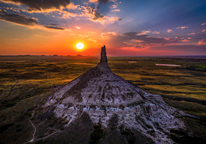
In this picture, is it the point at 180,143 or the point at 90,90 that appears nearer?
the point at 180,143

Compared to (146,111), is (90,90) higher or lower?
higher

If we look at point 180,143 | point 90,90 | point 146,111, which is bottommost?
point 180,143

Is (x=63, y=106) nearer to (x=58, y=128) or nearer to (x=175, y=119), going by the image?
(x=58, y=128)

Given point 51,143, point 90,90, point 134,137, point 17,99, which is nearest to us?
point 51,143

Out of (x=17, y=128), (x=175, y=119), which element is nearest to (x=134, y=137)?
(x=175, y=119)

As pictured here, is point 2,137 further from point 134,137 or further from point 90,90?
point 134,137

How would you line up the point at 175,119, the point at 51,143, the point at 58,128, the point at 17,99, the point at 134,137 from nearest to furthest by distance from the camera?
the point at 51,143
the point at 134,137
the point at 58,128
the point at 175,119
the point at 17,99
